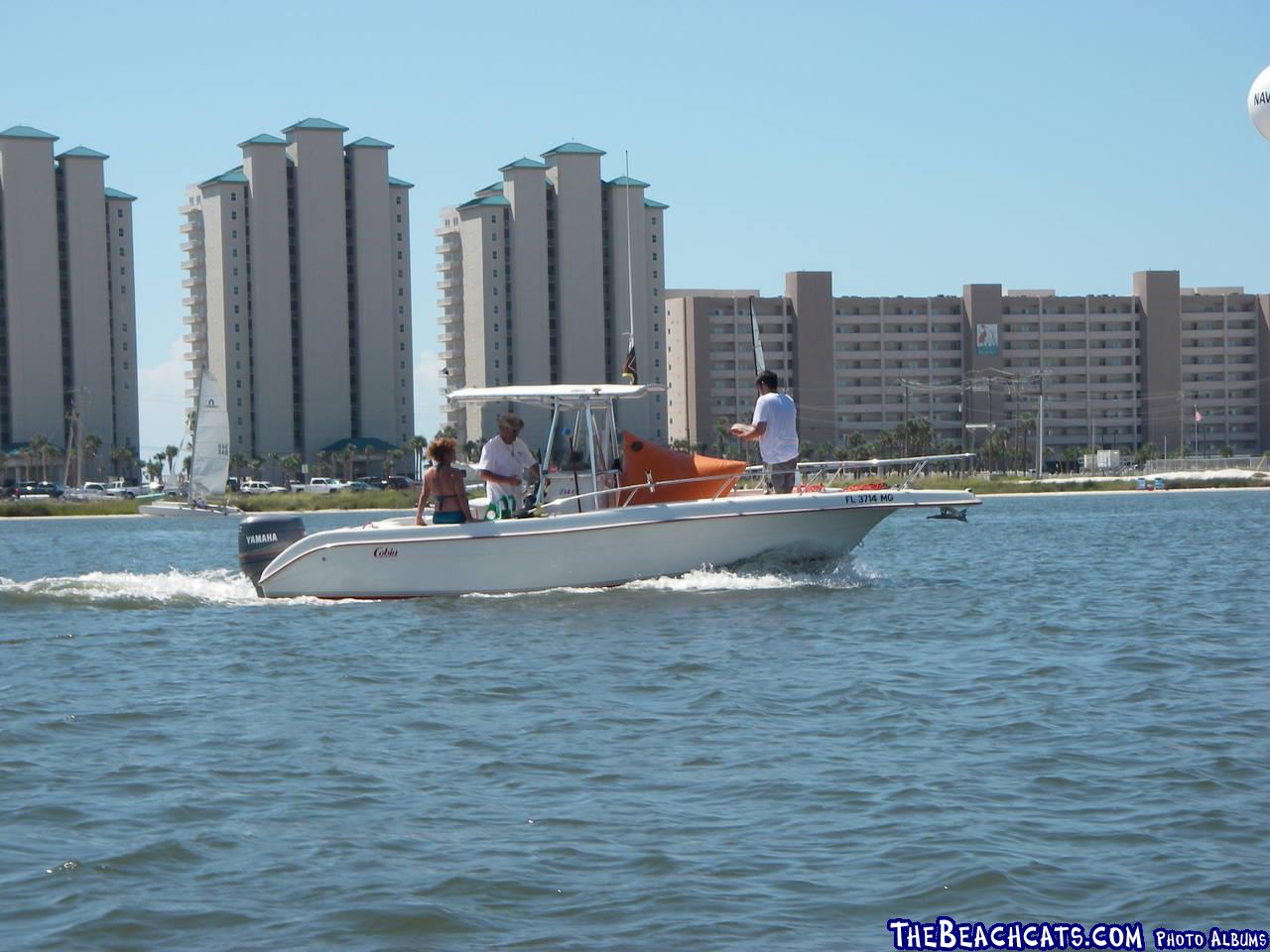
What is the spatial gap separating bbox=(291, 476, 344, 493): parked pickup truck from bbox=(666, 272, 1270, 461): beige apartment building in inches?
1763

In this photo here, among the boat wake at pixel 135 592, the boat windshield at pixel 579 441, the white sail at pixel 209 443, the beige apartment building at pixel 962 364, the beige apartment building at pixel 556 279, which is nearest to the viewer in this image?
the boat windshield at pixel 579 441

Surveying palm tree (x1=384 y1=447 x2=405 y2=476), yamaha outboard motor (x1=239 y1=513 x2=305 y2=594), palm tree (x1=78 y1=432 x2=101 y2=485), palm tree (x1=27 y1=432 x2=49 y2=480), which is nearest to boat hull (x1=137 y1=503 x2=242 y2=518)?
palm tree (x1=27 y1=432 x2=49 y2=480)

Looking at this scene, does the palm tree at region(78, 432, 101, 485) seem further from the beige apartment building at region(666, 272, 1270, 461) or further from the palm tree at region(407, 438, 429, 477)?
the beige apartment building at region(666, 272, 1270, 461)

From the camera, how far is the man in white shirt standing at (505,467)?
1841cm

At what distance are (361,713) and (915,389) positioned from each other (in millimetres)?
147784

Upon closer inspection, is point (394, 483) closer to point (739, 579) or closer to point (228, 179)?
point (228, 179)

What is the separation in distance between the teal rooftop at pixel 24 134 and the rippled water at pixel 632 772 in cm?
11506

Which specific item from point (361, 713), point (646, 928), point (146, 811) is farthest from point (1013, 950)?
point (361, 713)

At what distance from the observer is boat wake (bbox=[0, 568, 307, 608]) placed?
67.4ft

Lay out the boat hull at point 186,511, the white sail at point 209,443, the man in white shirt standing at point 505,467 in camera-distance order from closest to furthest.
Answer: the man in white shirt standing at point 505,467 → the white sail at point 209,443 → the boat hull at point 186,511

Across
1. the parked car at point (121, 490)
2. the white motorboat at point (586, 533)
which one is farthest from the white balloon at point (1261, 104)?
the parked car at point (121, 490)

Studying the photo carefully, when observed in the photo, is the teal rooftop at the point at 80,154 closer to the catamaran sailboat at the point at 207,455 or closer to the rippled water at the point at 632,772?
the catamaran sailboat at the point at 207,455

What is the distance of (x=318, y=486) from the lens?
113125mm

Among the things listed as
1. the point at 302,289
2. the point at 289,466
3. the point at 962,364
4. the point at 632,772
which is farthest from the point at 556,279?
the point at 632,772
